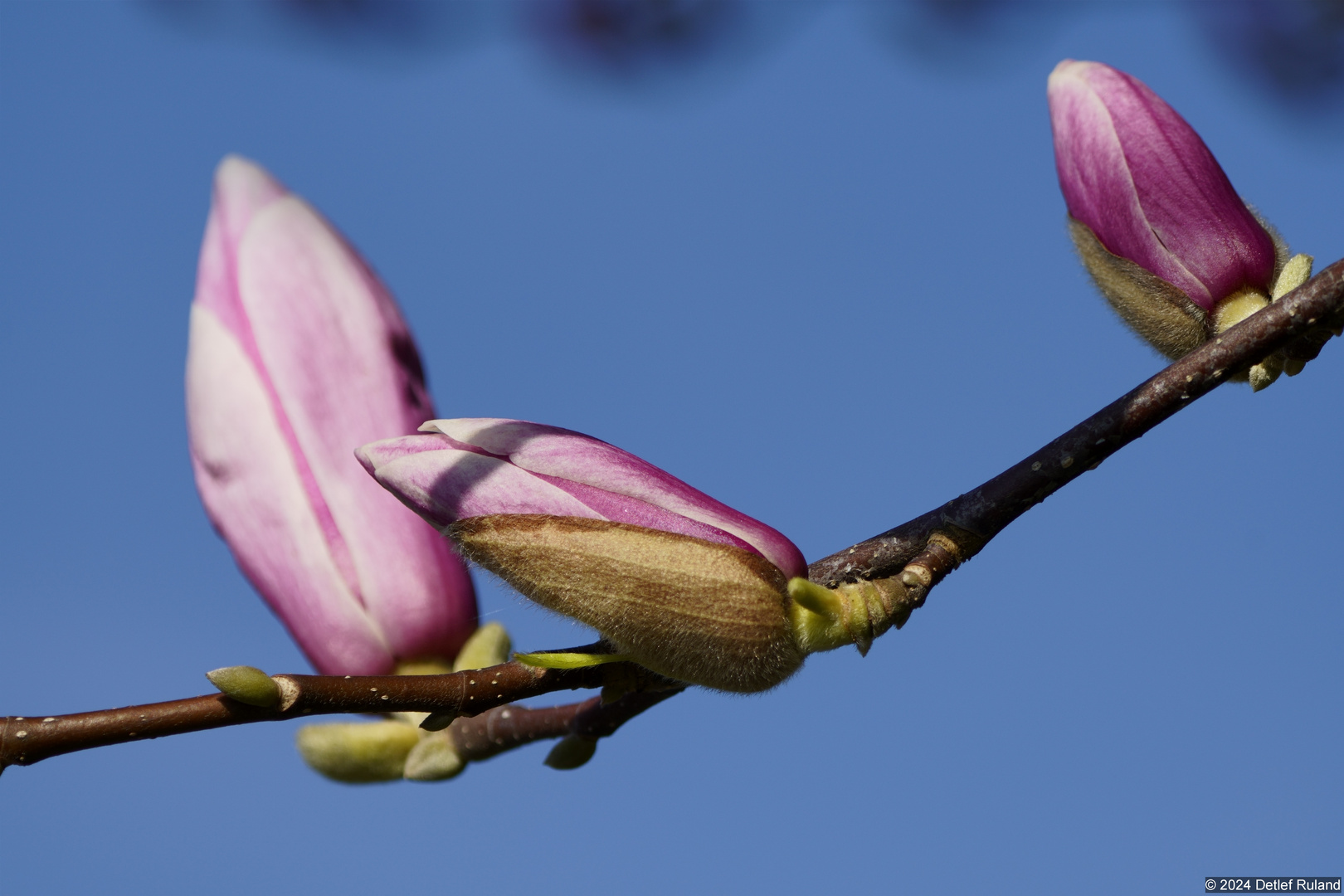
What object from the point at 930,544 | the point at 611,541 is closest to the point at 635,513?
the point at 611,541

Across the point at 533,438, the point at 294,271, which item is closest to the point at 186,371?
the point at 294,271

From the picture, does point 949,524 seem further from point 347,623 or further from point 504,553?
point 347,623

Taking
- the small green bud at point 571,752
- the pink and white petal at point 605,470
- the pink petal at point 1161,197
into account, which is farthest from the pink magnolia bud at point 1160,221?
the small green bud at point 571,752

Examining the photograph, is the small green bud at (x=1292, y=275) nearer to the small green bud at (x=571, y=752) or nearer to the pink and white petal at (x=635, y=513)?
the pink and white petal at (x=635, y=513)

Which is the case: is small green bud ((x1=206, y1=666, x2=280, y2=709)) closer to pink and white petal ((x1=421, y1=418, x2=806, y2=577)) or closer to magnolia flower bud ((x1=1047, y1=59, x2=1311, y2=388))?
pink and white petal ((x1=421, y1=418, x2=806, y2=577))

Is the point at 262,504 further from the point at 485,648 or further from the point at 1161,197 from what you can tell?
the point at 1161,197

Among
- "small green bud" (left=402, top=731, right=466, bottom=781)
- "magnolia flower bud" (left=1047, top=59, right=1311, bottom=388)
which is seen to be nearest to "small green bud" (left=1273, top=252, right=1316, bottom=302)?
"magnolia flower bud" (left=1047, top=59, right=1311, bottom=388)
